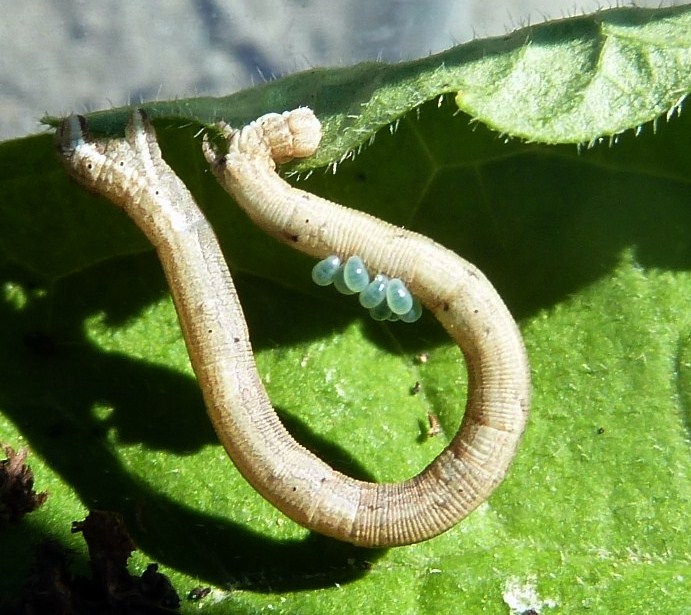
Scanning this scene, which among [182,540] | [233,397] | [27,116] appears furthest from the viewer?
[27,116]

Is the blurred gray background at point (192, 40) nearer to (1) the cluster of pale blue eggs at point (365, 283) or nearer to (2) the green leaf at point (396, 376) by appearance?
(2) the green leaf at point (396, 376)

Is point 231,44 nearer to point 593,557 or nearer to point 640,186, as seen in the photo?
point 640,186

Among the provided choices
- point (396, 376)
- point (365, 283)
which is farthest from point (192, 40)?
point (365, 283)

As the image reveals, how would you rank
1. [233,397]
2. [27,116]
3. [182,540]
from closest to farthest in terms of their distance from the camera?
[233,397] → [182,540] → [27,116]

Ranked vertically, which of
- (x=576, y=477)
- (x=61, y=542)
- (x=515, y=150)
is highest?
(x=515, y=150)

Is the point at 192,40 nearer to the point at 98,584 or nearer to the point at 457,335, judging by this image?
the point at 457,335

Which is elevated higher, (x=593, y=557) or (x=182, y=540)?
(x=182, y=540)

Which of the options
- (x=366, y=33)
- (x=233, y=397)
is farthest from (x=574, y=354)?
(x=366, y=33)

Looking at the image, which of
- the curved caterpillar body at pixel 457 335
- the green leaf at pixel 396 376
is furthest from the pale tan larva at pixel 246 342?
the green leaf at pixel 396 376

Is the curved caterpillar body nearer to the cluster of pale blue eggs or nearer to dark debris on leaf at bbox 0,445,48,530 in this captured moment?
the cluster of pale blue eggs
